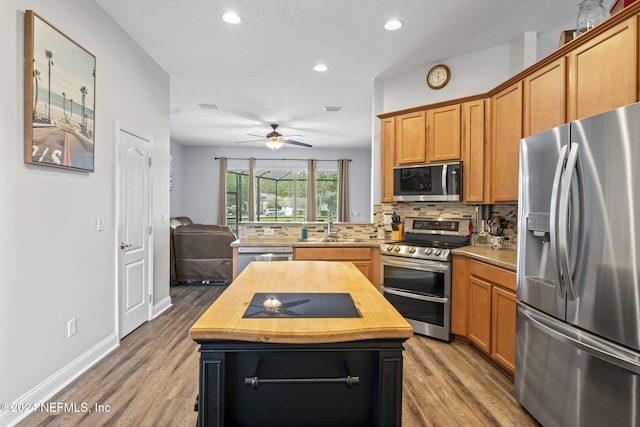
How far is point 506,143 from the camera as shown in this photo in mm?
2959

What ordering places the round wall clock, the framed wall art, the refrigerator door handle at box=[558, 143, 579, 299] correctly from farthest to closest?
the round wall clock < the framed wall art < the refrigerator door handle at box=[558, 143, 579, 299]

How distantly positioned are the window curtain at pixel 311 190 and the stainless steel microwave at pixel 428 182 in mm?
5428

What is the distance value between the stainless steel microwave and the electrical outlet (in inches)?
124

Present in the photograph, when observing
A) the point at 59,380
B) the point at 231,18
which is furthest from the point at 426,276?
the point at 59,380

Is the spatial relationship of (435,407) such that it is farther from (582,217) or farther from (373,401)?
(582,217)

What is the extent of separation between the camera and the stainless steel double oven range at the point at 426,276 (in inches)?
127

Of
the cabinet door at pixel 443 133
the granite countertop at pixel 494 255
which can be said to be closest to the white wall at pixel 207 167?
the cabinet door at pixel 443 133

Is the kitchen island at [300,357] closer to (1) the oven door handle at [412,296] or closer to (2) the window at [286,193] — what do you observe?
(1) the oven door handle at [412,296]

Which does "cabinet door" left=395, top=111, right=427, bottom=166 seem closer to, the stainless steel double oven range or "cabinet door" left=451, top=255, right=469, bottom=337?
the stainless steel double oven range

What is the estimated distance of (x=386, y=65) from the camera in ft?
12.8

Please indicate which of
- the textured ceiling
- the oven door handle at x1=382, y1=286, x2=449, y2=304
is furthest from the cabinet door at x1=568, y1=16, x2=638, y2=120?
the oven door handle at x1=382, y1=286, x2=449, y2=304

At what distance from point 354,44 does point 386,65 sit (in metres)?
0.65

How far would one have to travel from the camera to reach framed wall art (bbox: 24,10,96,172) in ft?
6.73

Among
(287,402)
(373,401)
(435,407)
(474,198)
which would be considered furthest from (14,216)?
(474,198)
